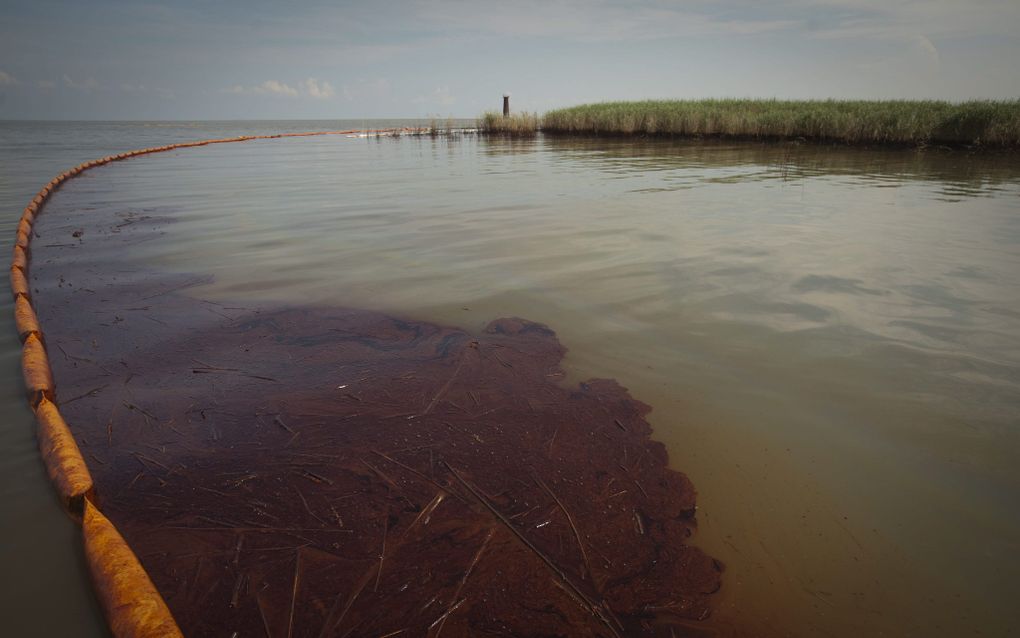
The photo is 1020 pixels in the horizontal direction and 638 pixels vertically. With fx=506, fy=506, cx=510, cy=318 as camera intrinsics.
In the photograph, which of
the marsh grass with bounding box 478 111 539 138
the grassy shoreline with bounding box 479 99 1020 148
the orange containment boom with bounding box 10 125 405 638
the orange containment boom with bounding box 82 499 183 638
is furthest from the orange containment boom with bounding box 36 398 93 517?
the marsh grass with bounding box 478 111 539 138

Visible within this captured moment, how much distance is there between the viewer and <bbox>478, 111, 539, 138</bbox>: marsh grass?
28.9 metres

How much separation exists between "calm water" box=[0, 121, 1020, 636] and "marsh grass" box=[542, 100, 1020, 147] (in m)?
9.07

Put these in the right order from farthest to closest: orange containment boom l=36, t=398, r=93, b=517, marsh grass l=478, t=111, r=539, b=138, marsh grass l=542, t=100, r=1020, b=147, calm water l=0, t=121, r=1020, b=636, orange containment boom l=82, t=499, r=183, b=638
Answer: marsh grass l=478, t=111, r=539, b=138 < marsh grass l=542, t=100, r=1020, b=147 < orange containment boom l=36, t=398, r=93, b=517 < calm water l=0, t=121, r=1020, b=636 < orange containment boom l=82, t=499, r=183, b=638

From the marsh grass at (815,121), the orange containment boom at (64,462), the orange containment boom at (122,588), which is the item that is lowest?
the orange containment boom at (122,588)

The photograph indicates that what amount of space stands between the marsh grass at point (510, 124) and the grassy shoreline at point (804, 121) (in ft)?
0.19

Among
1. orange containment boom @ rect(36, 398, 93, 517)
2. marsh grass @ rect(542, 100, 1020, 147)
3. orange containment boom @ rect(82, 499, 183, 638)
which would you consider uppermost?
marsh grass @ rect(542, 100, 1020, 147)

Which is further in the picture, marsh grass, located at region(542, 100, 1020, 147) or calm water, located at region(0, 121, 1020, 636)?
marsh grass, located at region(542, 100, 1020, 147)

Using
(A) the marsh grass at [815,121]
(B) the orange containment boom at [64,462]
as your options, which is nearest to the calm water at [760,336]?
(B) the orange containment boom at [64,462]

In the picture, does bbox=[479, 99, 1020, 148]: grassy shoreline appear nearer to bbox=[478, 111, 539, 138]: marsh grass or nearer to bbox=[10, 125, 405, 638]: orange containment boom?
bbox=[478, 111, 539, 138]: marsh grass

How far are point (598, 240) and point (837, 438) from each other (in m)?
3.72

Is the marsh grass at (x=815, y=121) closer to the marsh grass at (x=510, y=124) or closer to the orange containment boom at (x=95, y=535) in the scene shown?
the marsh grass at (x=510, y=124)

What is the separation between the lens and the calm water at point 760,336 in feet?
5.51

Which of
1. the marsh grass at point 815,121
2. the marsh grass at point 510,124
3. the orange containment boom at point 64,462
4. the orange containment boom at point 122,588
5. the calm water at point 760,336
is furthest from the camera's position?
the marsh grass at point 510,124

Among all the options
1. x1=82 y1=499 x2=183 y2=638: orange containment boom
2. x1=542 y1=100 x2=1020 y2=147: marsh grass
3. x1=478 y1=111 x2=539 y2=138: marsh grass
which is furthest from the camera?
x1=478 y1=111 x2=539 y2=138: marsh grass
